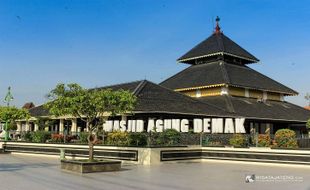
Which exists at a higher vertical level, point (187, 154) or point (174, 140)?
point (174, 140)

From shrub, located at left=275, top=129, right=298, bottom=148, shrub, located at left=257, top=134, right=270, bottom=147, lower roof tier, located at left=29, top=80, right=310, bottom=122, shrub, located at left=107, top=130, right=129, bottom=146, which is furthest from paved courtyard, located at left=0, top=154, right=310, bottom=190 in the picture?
lower roof tier, located at left=29, top=80, right=310, bottom=122

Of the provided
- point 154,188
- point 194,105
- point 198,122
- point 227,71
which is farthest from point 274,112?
point 154,188

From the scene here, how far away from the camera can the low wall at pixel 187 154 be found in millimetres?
23531

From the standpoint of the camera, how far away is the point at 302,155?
75.5 ft

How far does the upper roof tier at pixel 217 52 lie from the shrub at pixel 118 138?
23889 millimetres

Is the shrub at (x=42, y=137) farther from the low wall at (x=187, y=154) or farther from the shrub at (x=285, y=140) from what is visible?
the shrub at (x=285, y=140)

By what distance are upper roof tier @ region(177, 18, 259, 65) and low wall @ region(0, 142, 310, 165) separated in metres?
23.1

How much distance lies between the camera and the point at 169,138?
27.2 metres

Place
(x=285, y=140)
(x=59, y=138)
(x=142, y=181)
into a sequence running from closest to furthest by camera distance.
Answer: (x=142, y=181)
(x=285, y=140)
(x=59, y=138)

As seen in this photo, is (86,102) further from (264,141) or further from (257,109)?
(257,109)

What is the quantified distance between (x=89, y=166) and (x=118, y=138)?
353 inches

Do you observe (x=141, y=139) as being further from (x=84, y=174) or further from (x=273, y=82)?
(x=273, y=82)

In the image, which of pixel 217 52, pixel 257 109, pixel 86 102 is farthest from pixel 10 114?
pixel 217 52

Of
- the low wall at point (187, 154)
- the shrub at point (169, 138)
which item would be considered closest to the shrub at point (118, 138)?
the low wall at point (187, 154)
